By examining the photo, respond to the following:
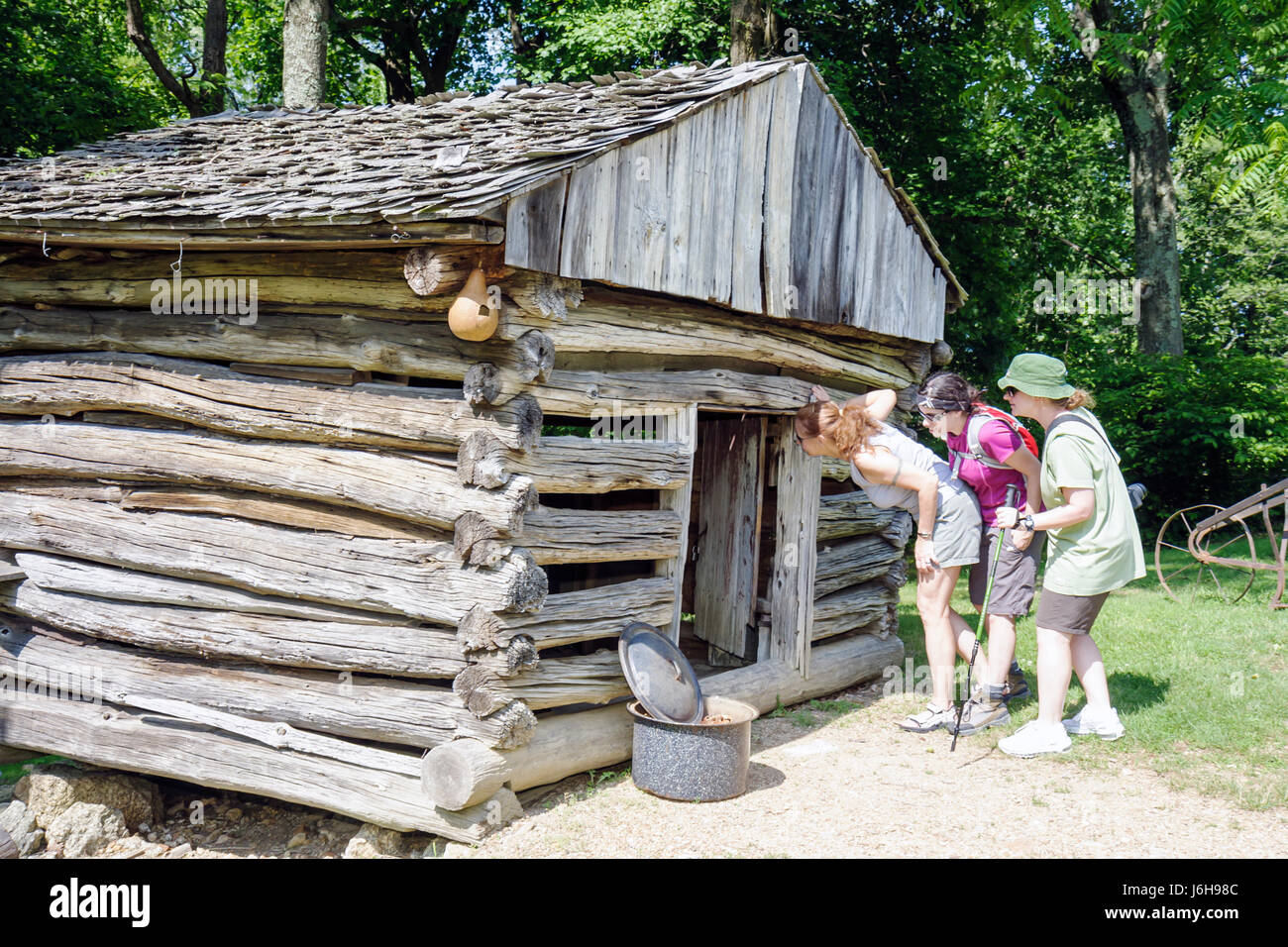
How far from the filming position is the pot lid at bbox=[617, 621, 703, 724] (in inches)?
221

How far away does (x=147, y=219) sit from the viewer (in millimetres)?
5648

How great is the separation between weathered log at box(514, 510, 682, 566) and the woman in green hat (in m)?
1.94

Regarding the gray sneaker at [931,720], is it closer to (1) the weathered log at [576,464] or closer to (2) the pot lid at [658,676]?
(2) the pot lid at [658,676]

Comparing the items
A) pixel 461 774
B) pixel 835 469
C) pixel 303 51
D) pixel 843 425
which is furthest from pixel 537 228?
pixel 303 51

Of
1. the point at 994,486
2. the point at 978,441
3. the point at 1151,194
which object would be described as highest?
the point at 1151,194

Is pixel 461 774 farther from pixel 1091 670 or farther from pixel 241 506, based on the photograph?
pixel 1091 670

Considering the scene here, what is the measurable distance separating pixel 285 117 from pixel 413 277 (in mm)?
4515

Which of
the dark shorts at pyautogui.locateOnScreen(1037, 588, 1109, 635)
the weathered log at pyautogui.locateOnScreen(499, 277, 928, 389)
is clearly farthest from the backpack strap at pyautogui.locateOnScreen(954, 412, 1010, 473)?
the weathered log at pyautogui.locateOnScreen(499, 277, 928, 389)

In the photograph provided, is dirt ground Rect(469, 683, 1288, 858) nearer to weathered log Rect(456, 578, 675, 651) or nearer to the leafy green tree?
weathered log Rect(456, 578, 675, 651)

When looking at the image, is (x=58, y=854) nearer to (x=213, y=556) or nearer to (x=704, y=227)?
(x=213, y=556)

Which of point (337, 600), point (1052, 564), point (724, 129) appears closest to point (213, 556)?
point (337, 600)

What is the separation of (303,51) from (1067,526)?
1150 centimetres

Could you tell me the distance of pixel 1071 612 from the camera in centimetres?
566

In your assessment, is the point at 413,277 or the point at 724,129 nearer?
the point at 413,277
